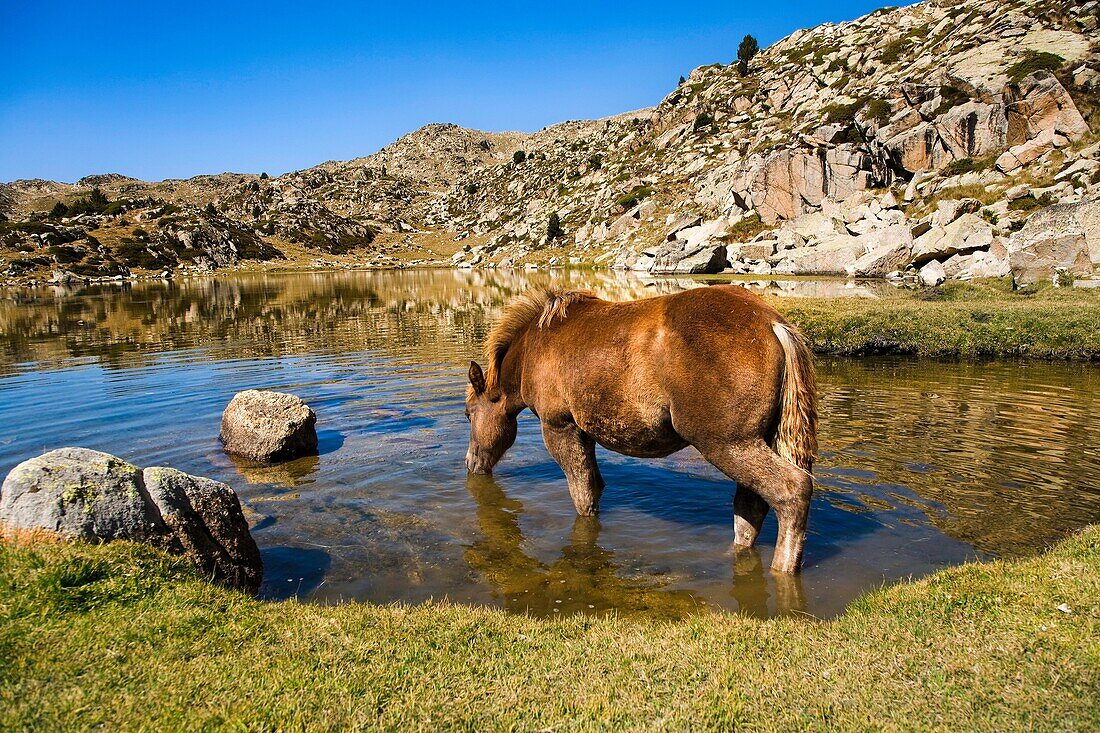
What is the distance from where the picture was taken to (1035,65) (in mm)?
74125

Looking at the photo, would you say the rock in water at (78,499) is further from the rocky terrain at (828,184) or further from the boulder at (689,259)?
the boulder at (689,259)

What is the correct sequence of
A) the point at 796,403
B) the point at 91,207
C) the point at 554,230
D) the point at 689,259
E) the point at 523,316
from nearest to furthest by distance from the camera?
1. the point at 796,403
2. the point at 523,316
3. the point at 689,259
4. the point at 554,230
5. the point at 91,207

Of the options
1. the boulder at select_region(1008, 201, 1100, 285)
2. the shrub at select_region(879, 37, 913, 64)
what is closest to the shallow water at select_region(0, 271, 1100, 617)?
the boulder at select_region(1008, 201, 1100, 285)

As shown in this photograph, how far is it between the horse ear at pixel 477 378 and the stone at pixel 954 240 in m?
51.1

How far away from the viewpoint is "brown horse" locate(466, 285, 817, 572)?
743 centimetres

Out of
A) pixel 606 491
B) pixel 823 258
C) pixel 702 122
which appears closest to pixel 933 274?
pixel 823 258

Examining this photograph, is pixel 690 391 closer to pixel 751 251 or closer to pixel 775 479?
pixel 775 479

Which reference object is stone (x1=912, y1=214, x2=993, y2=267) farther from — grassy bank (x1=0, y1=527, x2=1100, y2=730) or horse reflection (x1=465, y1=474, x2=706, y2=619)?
grassy bank (x1=0, y1=527, x2=1100, y2=730)

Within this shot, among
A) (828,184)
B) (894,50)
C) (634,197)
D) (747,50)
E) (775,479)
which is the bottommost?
(775,479)

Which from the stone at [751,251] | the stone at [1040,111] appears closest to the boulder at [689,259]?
the stone at [751,251]

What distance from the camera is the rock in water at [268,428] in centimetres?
1384

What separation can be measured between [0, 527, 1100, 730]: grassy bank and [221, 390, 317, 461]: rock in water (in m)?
7.42

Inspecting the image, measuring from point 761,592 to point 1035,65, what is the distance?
92.6 meters

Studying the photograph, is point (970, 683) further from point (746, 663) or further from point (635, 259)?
point (635, 259)
